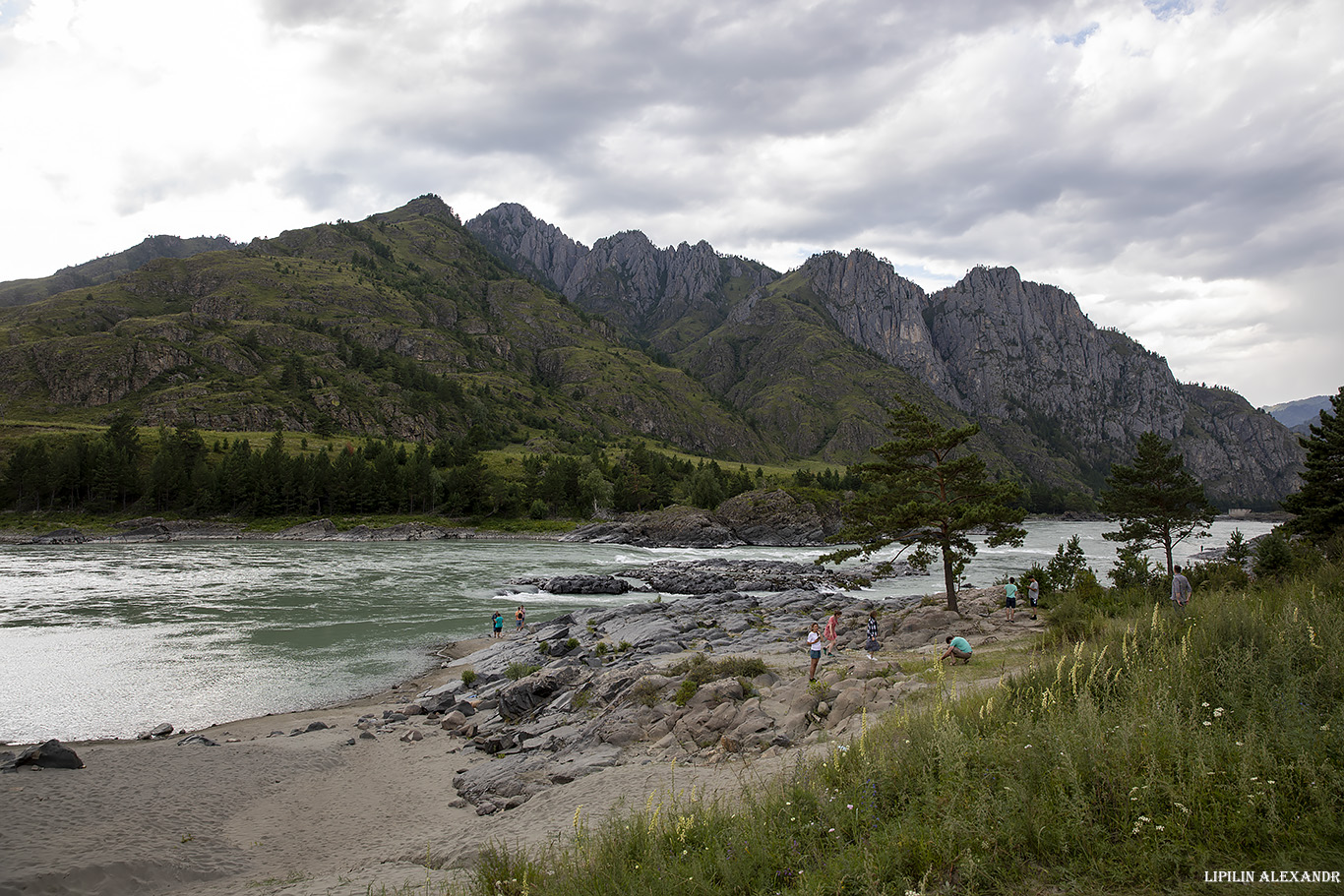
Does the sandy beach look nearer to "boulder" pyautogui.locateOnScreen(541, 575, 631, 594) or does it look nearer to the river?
the river

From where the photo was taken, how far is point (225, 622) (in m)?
38.2

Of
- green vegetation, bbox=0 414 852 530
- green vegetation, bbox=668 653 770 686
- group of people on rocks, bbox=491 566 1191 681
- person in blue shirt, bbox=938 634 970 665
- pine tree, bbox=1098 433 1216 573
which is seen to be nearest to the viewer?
group of people on rocks, bbox=491 566 1191 681

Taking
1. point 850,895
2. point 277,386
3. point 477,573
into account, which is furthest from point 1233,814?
point 277,386

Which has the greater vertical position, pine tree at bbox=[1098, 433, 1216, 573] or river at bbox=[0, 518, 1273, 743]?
pine tree at bbox=[1098, 433, 1216, 573]

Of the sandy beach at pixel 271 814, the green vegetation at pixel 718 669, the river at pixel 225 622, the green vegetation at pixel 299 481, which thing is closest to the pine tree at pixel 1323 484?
the river at pixel 225 622

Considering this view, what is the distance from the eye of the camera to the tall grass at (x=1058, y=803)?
5461 mm

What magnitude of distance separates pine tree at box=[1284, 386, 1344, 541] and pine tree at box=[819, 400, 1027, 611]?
68.6ft

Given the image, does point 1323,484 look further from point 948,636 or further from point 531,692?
point 531,692

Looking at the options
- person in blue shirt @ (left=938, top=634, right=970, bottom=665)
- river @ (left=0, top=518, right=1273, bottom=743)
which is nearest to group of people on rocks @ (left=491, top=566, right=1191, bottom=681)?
person in blue shirt @ (left=938, top=634, right=970, bottom=665)

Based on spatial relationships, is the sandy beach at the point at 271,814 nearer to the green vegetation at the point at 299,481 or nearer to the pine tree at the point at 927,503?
the pine tree at the point at 927,503

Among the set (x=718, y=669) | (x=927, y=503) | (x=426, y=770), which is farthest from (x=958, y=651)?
(x=426, y=770)

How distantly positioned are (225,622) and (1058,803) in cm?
4580

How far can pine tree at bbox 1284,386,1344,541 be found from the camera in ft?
114

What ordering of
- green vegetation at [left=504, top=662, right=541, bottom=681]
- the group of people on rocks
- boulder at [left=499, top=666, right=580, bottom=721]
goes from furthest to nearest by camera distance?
green vegetation at [left=504, top=662, right=541, bottom=681] < boulder at [left=499, top=666, right=580, bottom=721] < the group of people on rocks
